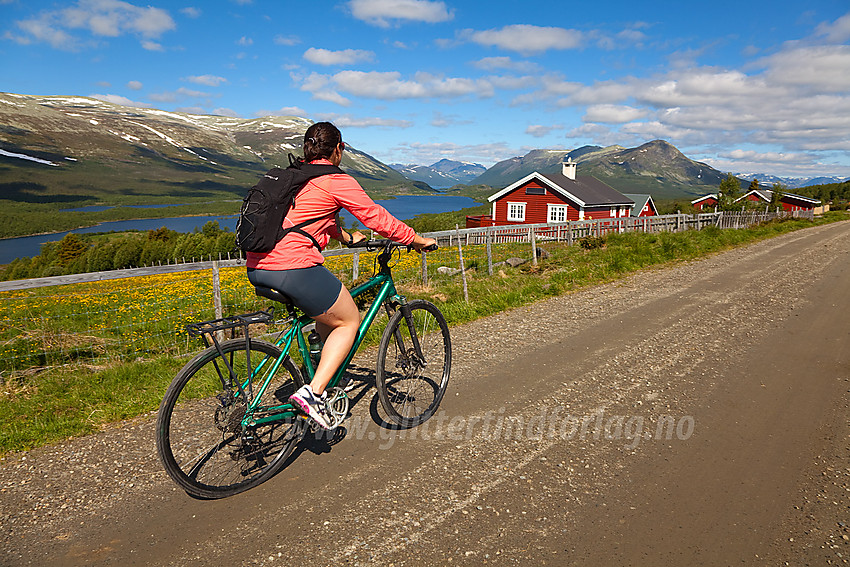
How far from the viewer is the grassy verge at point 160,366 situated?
4348 millimetres


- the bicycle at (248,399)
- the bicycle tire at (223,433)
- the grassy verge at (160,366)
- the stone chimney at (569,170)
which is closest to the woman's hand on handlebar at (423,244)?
the bicycle at (248,399)

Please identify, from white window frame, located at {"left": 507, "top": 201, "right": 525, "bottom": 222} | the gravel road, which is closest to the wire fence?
the gravel road

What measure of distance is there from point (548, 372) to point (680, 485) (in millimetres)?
2311

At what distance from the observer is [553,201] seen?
140ft

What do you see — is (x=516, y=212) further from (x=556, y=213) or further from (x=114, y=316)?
(x=114, y=316)

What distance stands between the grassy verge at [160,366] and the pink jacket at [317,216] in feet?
8.45

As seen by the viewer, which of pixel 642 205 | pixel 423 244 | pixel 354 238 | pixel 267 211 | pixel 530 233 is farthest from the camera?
pixel 642 205

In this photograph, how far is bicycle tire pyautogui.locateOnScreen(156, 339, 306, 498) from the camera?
10.1 ft

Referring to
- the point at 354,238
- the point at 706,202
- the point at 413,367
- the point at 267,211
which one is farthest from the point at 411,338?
the point at 706,202

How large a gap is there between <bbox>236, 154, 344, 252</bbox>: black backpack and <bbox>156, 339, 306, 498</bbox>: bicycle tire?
0.69 meters

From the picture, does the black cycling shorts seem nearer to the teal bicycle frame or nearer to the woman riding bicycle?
the woman riding bicycle

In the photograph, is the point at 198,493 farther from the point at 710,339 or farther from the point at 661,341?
the point at 710,339

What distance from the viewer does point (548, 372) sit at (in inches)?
222

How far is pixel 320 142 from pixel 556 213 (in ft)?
134
